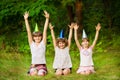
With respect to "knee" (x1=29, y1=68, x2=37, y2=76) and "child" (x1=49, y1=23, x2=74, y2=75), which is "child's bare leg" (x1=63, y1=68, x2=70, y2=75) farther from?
"knee" (x1=29, y1=68, x2=37, y2=76)

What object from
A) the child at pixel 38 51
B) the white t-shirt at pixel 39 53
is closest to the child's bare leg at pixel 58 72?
the child at pixel 38 51

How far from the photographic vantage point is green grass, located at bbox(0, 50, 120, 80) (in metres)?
7.29

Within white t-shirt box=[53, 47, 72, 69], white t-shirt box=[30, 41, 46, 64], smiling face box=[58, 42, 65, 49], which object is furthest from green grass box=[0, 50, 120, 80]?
smiling face box=[58, 42, 65, 49]

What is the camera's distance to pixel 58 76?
7406 mm

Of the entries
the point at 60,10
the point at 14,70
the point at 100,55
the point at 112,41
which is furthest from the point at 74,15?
the point at 14,70

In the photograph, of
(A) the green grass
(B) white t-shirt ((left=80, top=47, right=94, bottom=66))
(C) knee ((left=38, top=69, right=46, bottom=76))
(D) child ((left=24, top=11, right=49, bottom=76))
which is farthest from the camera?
(B) white t-shirt ((left=80, top=47, right=94, bottom=66))

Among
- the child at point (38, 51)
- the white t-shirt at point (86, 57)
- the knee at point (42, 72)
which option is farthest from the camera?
the white t-shirt at point (86, 57)

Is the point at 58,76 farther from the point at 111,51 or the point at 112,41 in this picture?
the point at 112,41

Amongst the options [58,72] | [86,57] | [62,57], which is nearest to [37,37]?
[62,57]

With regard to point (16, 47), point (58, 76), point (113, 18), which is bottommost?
point (58, 76)

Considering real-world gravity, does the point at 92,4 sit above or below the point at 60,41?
above

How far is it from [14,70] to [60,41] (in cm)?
140

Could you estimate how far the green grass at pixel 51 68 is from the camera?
7.29 meters

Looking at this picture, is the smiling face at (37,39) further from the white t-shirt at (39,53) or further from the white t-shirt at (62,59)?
the white t-shirt at (62,59)
